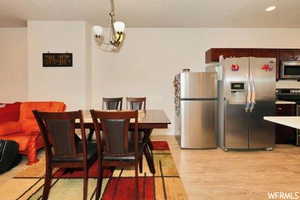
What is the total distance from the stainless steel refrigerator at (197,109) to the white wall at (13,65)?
12.4 ft

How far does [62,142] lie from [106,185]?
2.78 ft

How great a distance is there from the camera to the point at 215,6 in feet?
13.9

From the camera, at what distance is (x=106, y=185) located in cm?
290

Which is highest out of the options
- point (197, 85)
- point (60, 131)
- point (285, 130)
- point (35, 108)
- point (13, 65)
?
point (13, 65)

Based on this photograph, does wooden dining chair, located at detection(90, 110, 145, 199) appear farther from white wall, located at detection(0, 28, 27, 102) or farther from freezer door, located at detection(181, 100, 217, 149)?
white wall, located at detection(0, 28, 27, 102)

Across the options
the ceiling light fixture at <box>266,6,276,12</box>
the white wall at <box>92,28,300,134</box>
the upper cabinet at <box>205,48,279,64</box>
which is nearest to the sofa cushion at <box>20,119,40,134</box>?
the white wall at <box>92,28,300,134</box>

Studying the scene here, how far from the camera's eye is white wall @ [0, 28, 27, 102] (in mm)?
5703

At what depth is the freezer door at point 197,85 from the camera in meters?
4.61

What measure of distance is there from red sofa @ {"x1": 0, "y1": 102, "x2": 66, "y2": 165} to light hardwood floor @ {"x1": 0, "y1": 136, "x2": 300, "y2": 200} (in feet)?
0.94

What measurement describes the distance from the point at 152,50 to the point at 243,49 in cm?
203

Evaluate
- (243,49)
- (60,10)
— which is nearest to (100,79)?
(60,10)

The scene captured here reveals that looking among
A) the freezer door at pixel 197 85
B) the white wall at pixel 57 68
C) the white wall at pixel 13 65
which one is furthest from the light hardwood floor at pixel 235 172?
the white wall at pixel 13 65

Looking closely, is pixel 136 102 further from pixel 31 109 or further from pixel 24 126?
pixel 24 126

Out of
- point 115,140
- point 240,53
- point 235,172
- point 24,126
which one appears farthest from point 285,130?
point 24,126
